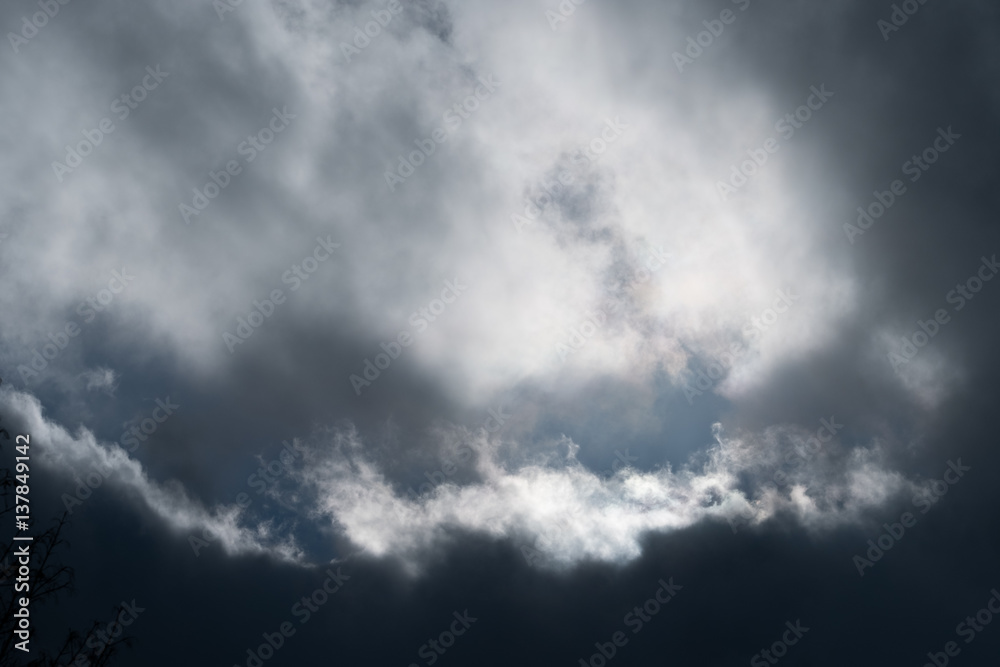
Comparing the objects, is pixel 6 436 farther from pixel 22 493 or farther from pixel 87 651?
pixel 87 651

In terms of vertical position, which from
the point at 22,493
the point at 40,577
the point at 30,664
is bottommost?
the point at 30,664

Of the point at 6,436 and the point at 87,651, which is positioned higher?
the point at 6,436

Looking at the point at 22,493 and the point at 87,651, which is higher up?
the point at 22,493

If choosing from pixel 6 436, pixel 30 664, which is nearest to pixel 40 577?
pixel 30 664

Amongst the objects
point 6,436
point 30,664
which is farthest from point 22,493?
point 30,664

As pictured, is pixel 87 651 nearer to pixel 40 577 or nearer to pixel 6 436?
pixel 40 577

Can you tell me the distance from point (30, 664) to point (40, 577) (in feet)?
7.91

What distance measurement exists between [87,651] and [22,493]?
17.9ft

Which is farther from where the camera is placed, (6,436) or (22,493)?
(22,493)

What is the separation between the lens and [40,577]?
65.1 ft

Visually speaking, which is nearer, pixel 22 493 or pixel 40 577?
pixel 40 577

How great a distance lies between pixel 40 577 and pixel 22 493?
9.79 ft

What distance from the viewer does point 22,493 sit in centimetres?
2114

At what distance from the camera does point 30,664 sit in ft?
63.1
